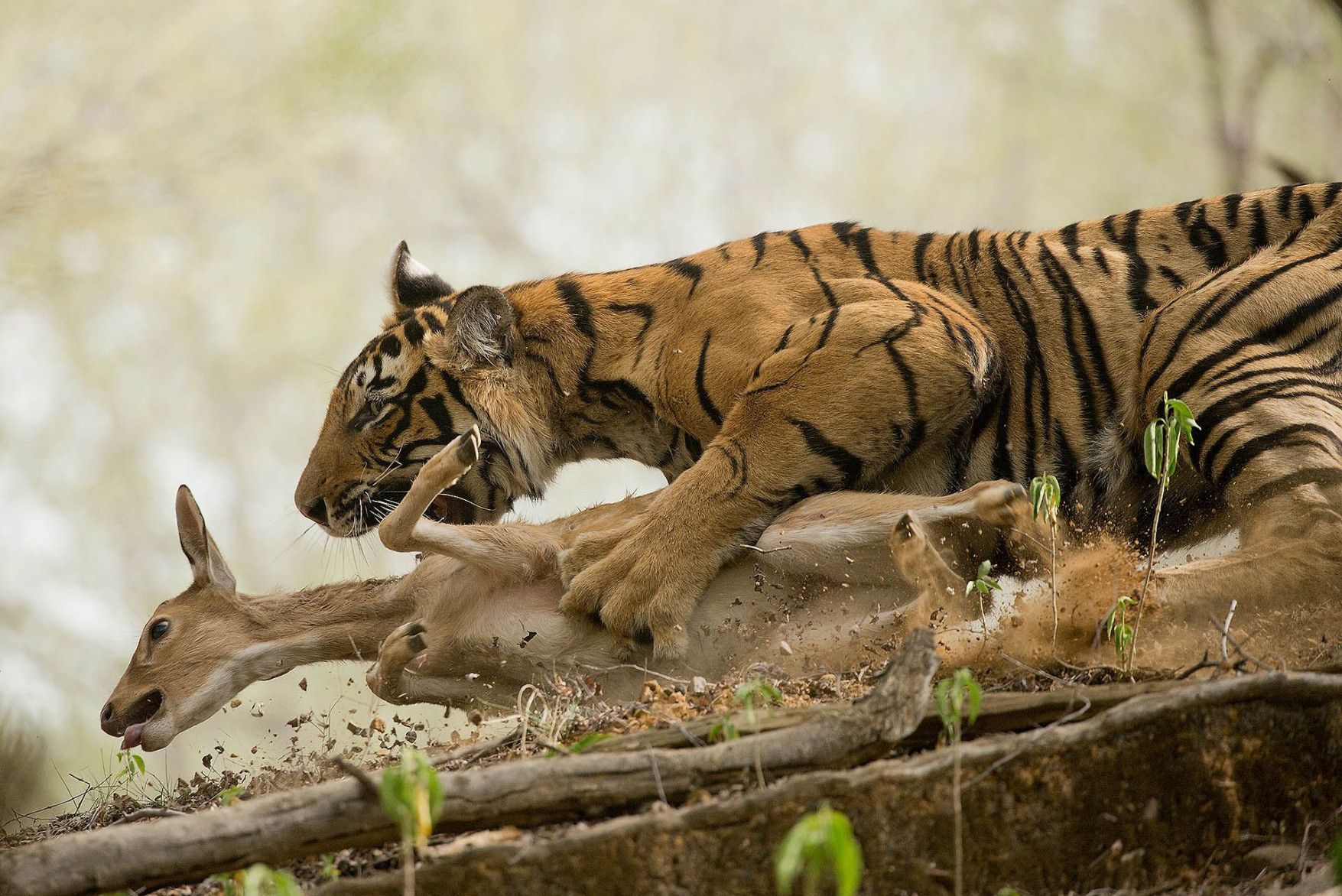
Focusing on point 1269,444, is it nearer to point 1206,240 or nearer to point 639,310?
point 1206,240

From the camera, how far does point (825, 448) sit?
4.53 meters

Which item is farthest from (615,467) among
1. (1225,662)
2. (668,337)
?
(1225,662)

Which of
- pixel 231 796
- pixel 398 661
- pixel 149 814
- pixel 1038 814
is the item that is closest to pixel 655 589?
pixel 398 661

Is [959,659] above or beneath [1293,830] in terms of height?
above

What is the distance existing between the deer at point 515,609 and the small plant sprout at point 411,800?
191 cm

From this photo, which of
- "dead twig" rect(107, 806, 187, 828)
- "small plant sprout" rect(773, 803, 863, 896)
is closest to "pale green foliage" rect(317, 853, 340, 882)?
"dead twig" rect(107, 806, 187, 828)

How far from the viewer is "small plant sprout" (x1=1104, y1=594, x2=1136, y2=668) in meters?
3.41

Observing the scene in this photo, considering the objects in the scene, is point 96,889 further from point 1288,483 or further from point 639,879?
point 1288,483

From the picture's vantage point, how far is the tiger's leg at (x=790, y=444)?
4.43 m

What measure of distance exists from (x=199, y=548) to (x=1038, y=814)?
4.35 metres

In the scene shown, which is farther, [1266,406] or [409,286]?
[409,286]

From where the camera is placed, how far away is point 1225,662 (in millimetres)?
3027

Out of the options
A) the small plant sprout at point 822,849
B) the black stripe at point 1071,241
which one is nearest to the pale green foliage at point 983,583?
the black stripe at point 1071,241

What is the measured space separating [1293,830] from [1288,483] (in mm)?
1754
